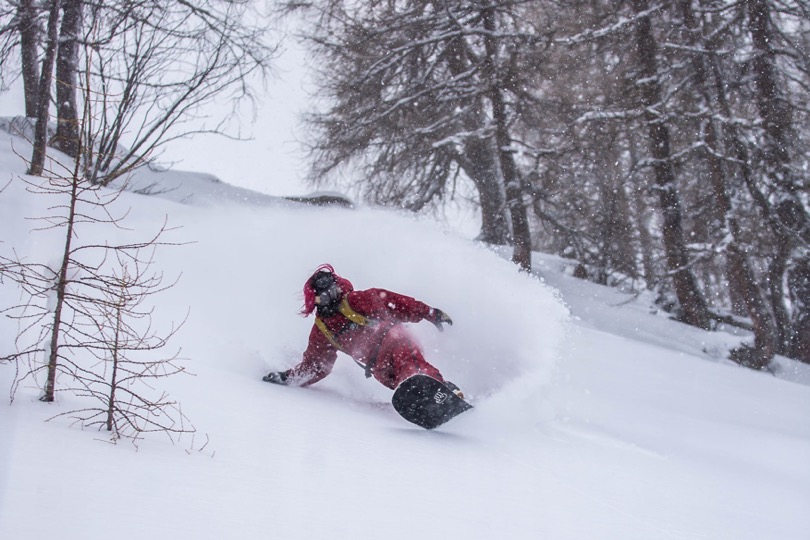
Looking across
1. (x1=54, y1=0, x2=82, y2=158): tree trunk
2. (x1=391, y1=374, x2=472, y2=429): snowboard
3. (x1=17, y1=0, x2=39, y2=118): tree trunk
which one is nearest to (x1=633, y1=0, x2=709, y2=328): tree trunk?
(x1=391, y1=374, x2=472, y2=429): snowboard

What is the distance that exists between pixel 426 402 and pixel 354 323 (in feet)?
3.89

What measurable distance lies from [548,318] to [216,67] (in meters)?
5.94

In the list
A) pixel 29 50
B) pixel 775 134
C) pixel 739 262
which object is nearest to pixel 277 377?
pixel 739 262

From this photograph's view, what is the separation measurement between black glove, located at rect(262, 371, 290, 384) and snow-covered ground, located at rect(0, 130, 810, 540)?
122 mm

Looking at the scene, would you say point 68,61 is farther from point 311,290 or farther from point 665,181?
point 665,181

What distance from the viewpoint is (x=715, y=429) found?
6012 millimetres

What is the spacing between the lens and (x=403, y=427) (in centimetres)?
458

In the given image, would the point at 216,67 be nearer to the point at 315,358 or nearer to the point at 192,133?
the point at 192,133

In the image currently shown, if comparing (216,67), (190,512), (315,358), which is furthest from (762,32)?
(190,512)

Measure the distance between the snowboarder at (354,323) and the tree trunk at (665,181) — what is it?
6.96 meters

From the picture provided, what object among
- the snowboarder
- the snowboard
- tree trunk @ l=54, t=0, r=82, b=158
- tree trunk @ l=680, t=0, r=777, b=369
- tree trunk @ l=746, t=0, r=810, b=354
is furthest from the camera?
tree trunk @ l=680, t=0, r=777, b=369

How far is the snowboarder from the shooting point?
5.23 meters

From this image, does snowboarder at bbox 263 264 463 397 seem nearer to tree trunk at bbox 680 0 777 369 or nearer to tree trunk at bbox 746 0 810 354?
tree trunk at bbox 680 0 777 369

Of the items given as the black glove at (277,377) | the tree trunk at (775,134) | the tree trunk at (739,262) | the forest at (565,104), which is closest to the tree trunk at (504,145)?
the forest at (565,104)
